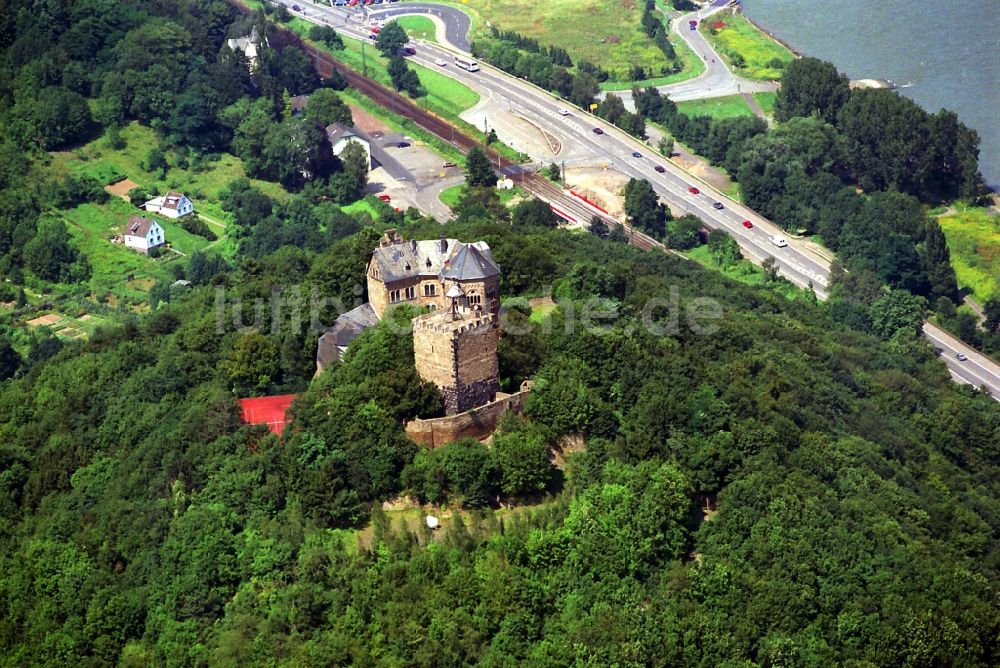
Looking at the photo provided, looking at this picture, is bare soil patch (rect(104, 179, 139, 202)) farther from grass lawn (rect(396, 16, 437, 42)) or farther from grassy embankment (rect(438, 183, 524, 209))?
grass lawn (rect(396, 16, 437, 42))

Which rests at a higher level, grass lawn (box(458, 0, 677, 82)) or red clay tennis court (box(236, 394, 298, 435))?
red clay tennis court (box(236, 394, 298, 435))

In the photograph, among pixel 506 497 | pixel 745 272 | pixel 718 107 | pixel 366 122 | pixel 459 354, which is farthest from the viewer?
pixel 718 107

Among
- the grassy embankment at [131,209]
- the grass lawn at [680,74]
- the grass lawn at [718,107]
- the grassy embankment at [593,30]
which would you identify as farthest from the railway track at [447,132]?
the grass lawn at [718,107]

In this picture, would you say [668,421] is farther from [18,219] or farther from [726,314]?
[18,219]

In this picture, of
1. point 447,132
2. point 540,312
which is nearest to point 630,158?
point 447,132

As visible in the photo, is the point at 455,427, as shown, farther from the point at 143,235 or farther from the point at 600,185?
the point at 600,185

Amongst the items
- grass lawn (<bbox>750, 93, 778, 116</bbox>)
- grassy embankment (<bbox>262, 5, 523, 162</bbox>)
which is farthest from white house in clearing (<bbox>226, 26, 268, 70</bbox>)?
grass lawn (<bbox>750, 93, 778, 116</bbox>)
